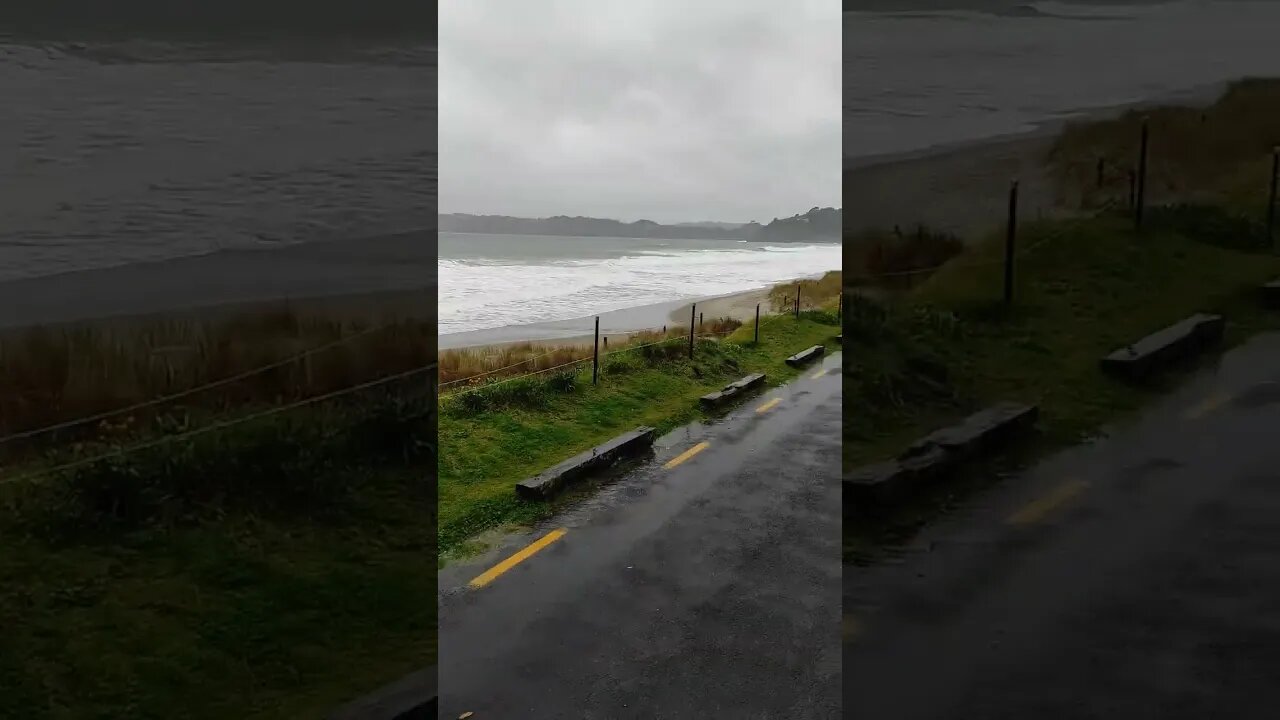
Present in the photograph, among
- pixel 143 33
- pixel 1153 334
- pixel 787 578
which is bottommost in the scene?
pixel 787 578

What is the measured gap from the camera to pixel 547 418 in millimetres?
8445

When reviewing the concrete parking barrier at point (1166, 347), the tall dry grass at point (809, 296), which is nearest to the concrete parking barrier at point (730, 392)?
the concrete parking barrier at point (1166, 347)

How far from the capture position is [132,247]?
252 cm

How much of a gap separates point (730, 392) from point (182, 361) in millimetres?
7776

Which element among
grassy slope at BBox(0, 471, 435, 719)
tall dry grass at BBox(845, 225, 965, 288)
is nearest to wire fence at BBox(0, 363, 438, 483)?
grassy slope at BBox(0, 471, 435, 719)

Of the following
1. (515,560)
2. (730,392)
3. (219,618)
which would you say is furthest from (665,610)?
(730,392)

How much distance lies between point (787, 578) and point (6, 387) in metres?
3.74

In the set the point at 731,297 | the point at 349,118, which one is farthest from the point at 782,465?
the point at 731,297

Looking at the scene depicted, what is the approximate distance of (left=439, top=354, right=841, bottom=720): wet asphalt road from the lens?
12.2ft

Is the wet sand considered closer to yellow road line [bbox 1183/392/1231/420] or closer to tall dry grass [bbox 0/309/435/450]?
tall dry grass [bbox 0/309/435/450]

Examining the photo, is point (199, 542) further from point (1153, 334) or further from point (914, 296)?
point (1153, 334)

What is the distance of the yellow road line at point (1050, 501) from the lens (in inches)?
96.2

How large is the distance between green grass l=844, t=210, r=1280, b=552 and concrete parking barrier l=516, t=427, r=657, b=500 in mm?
4019

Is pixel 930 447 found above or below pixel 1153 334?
below
